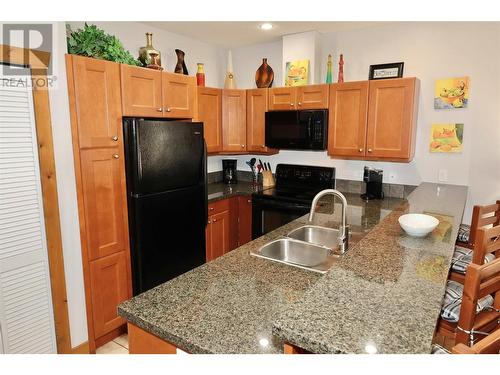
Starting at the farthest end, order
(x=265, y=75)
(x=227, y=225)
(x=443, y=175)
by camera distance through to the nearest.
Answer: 1. (x=265, y=75)
2. (x=227, y=225)
3. (x=443, y=175)

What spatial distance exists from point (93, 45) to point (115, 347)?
214 centimetres

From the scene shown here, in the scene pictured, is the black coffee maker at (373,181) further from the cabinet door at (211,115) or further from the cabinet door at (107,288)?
the cabinet door at (107,288)

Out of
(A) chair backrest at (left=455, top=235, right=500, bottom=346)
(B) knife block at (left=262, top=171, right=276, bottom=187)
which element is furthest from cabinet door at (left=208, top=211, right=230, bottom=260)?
(A) chair backrest at (left=455, top=235, right=500, bottom=346)

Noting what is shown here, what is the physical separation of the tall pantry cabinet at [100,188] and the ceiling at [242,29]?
1261mm

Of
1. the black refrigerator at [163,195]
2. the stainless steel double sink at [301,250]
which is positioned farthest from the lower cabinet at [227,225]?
the stainless steel double sink at [301,250]

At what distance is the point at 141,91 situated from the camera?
8.12ft

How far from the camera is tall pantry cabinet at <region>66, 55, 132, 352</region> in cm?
213

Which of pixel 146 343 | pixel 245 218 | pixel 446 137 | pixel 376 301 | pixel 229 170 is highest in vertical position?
pixel 446 137

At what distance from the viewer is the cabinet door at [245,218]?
3.51 meters

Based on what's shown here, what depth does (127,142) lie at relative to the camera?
2.38m

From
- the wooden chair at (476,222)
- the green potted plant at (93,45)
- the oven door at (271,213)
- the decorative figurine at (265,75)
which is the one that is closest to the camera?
the wooden chair at (476,222)

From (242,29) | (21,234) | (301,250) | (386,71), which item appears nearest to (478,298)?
(301,250)

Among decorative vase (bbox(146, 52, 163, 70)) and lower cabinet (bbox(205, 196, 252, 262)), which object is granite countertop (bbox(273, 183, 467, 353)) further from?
decorative vase (bbox(146, 52, 163, 70))

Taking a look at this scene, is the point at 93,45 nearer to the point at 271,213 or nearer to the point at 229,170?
the point at 271,213
